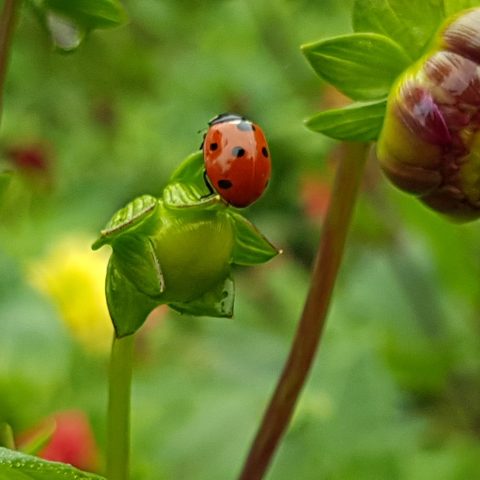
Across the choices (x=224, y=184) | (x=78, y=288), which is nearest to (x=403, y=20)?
(x=224, y=184)

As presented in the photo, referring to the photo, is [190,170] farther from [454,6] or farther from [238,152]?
[454,6]

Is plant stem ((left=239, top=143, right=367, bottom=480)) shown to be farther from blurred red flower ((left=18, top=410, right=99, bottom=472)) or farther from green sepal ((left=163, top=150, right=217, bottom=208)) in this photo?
blurred red flower ((left=18, top=410, right=99, bottom=472))

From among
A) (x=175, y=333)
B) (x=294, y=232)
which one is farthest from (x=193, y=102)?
(x=175, y=333)

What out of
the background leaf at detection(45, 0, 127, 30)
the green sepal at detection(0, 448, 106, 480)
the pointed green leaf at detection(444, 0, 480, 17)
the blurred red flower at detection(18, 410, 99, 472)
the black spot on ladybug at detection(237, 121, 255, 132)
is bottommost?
the blurred red flower at detection(18, 410, 99, 472)

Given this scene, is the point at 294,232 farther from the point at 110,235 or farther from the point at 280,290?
the point at 110,235

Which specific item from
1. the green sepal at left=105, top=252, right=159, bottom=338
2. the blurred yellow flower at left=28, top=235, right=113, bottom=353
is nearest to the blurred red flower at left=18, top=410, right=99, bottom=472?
the blurred yellow flower at left=28, top=235, right=113, bottom=353

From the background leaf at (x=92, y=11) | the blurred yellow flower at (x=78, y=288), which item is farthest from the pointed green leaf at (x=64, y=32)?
the blurred yellow flower at (x=78, y=288)

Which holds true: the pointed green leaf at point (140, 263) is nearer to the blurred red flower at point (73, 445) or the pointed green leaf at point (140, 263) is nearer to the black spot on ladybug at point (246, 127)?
the black spot on ladybug at point (246, 127)

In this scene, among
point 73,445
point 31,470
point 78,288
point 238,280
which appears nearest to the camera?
point 31,470
